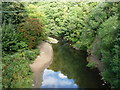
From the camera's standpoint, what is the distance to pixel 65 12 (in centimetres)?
1814

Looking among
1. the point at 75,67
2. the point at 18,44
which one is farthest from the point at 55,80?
the point at 18,44

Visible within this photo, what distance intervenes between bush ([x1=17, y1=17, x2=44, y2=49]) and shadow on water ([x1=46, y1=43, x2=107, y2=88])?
6.02ft

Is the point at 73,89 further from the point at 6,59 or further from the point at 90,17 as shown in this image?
the point at 90,17

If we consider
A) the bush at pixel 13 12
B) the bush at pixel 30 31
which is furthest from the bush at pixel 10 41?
the bush at pixel 13 12

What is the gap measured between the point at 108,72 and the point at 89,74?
2.42m

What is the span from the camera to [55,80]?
9.52 metres

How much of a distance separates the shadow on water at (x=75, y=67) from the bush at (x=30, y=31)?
→ 183 cm

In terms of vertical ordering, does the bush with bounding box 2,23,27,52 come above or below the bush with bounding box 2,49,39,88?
above

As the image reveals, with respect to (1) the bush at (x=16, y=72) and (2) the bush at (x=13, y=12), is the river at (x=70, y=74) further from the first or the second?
(2) the bush at (x=13, y=12)

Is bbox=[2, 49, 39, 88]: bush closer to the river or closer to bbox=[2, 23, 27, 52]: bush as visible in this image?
bbox=[2, 23, 27, 52]: bush

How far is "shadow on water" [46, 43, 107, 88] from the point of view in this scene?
29.6 ft

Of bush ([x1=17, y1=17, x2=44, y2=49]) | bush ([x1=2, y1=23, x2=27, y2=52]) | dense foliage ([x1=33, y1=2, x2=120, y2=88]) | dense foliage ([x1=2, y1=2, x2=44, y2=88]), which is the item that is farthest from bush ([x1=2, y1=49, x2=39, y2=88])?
dense foliage ([x1=33, y1=2, x2=120, y2=88])

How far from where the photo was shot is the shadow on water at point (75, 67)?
902cm

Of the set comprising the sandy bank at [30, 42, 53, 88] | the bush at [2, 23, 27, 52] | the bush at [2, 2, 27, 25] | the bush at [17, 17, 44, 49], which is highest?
the bush at [2, 2, 27, 25]
